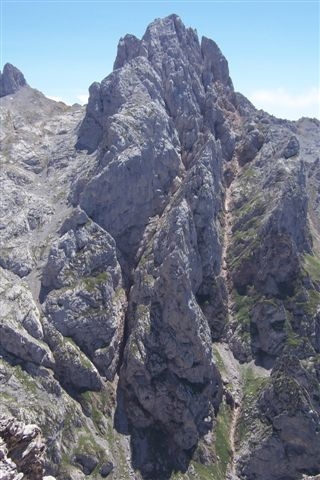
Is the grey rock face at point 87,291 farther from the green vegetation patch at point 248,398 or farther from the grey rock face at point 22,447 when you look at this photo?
the grey rock face at point 22,447

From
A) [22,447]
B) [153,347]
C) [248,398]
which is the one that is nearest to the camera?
[22,447]

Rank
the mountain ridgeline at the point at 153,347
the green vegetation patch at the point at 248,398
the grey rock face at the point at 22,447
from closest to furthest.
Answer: the grey rock face at the point at 22,447 < the mountain ridgeline at the point at 153,347 < the green vegetation patch at the point at 248,398

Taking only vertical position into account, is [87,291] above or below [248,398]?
above

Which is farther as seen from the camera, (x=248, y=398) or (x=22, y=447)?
(x=248, y=398)

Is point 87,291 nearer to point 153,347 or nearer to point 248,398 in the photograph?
point 153,347

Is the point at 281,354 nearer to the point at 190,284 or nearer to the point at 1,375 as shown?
the point at 190,284

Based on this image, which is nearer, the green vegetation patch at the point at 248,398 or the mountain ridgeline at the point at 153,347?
the mountain ridgeline at the point at 153,347

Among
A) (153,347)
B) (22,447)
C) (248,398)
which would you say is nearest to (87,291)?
(153,347)

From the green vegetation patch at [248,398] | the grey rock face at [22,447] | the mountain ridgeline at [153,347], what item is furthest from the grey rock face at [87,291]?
the grey rock face at [22,447]

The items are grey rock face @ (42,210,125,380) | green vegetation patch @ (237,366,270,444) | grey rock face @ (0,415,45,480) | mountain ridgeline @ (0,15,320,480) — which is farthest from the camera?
grey rock face @ (42,210,125,380)

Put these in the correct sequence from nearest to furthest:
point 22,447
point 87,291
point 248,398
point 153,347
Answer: point 22,447
point 153,347
point 248,398
point 87,291

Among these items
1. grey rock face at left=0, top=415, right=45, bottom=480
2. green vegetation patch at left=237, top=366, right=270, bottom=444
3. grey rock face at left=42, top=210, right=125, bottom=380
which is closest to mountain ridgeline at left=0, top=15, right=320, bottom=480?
grey rock face at left=42, top=210, right=125, bottom=380

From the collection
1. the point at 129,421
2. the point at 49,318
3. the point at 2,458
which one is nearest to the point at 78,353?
the point at 49,318

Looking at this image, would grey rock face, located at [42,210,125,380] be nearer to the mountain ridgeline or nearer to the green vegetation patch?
the mountain ridgeline
